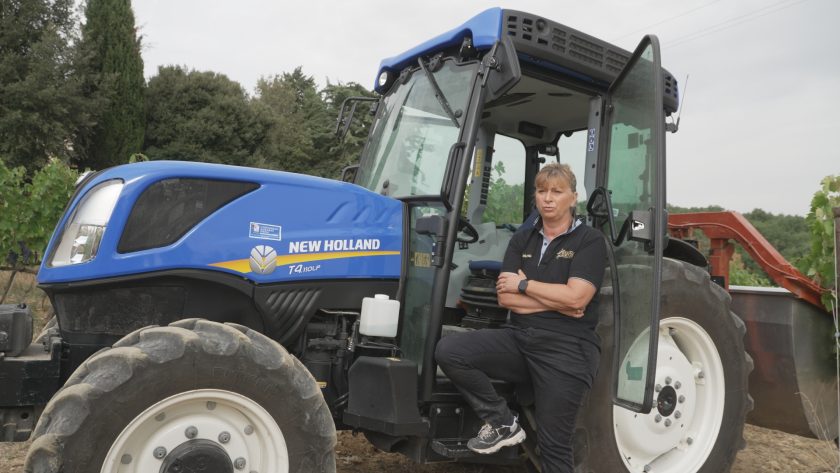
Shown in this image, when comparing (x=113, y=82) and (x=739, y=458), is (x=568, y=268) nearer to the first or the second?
(x=739, y=458)

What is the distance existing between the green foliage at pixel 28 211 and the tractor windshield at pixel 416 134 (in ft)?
17.9

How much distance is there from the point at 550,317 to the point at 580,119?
6.27ft

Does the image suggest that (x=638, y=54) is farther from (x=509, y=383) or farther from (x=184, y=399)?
(x=184, y=399)

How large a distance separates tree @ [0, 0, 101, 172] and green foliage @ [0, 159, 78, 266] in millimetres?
11402

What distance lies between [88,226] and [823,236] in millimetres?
4626

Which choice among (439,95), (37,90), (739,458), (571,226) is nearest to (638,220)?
(571,226)

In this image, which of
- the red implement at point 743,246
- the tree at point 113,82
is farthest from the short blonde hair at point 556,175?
the tree at point 113,82

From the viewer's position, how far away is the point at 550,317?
332 cm

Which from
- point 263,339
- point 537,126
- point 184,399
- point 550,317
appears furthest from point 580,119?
point 184,399

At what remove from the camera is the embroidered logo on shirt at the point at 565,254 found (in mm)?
3328

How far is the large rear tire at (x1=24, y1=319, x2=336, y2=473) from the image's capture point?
2.46m

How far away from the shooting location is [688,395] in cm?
399

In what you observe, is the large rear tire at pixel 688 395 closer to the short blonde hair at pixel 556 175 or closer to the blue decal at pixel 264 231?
the short blonde hair at pixel 556 175

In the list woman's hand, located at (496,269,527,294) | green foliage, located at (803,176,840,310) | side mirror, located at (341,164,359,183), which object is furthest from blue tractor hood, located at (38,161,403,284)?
green foliage, located at (803,176,840,310)
